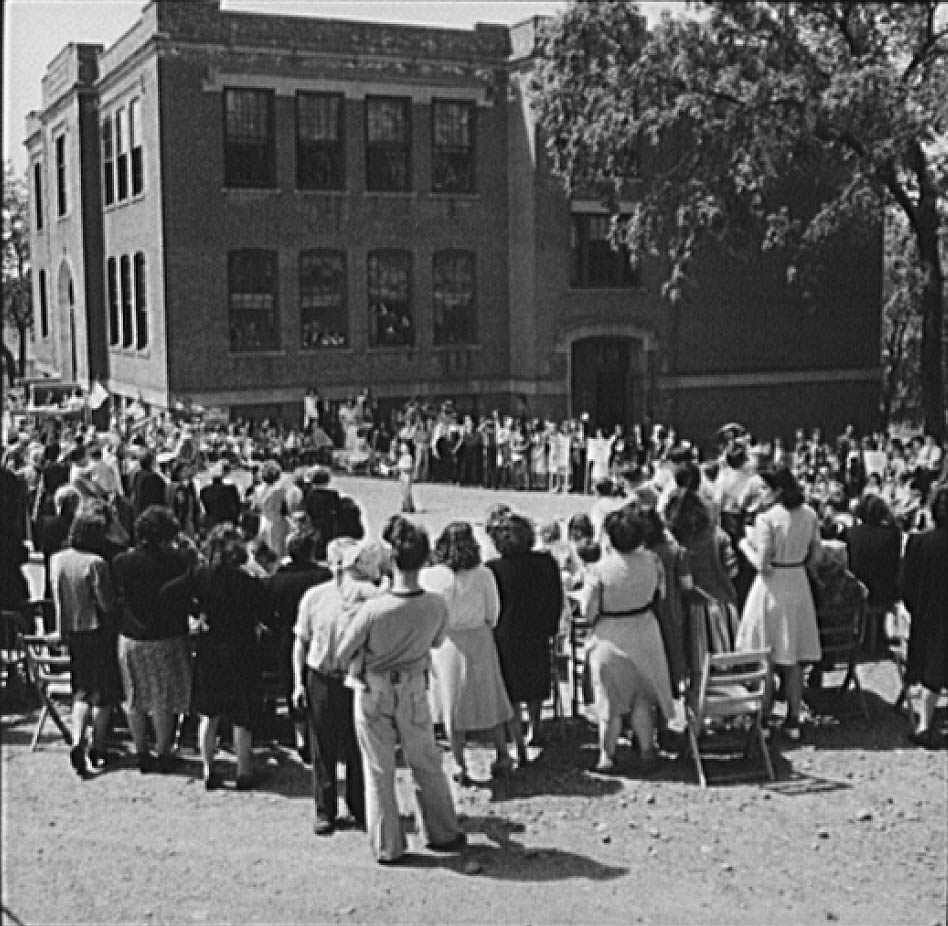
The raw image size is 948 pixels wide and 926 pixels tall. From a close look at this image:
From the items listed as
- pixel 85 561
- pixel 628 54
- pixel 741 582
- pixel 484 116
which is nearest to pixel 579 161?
pixel 628 54

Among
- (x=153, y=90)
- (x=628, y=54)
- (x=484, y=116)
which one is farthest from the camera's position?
(x=484, y=116)

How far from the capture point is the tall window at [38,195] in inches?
1682

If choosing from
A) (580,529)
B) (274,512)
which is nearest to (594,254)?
(274,512)

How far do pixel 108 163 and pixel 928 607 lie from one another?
2979 centimetres

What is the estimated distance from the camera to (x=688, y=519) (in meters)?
9.81

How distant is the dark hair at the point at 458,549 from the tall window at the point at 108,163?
1137 inches

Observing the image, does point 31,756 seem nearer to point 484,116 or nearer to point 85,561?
point 85,561

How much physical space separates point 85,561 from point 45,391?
2972cm

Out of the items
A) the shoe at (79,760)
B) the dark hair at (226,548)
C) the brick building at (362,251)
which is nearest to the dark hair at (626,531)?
the dark hair at (226,548)

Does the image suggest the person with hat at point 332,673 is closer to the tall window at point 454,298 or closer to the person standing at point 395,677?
the person standing at point 395,677

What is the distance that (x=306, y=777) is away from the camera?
902 centimetres

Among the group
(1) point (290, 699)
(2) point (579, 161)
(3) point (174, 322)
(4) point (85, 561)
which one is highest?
(2) point (579, 161)

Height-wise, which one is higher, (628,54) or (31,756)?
(628,54)

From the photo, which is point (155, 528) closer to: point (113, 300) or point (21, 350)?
point (21, 350)
